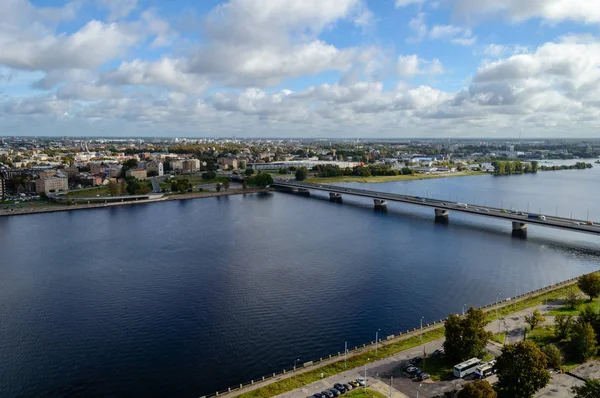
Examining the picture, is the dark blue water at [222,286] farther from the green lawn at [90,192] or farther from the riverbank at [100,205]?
the green lawn at [90,192]

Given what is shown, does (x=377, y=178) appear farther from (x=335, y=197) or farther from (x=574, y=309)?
(x=574, y=309)

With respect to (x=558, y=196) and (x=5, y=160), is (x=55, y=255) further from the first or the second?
(x=5, y=160)

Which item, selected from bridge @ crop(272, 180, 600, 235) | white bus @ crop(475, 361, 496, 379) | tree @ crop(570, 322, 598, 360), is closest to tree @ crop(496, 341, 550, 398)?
white bus @ crop(475, 361, 496, 379)

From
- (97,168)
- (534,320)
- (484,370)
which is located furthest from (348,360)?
(97,168)

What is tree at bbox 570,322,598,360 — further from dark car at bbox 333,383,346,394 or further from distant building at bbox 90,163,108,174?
distant building at bbox 90,163,108,174

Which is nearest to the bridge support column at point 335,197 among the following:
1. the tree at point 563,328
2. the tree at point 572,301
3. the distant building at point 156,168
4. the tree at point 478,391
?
the distant building at point 156,168
